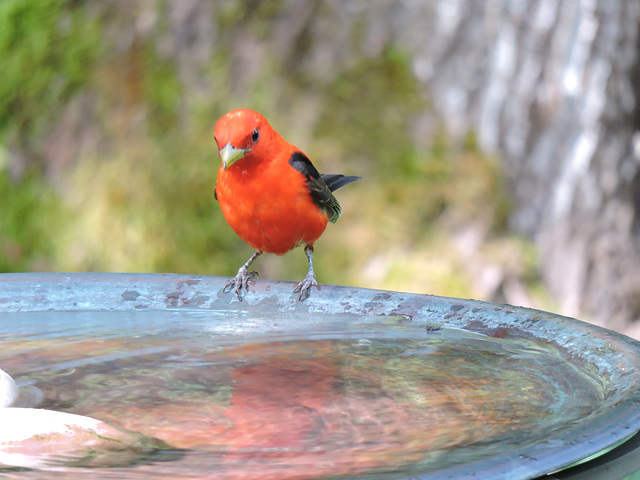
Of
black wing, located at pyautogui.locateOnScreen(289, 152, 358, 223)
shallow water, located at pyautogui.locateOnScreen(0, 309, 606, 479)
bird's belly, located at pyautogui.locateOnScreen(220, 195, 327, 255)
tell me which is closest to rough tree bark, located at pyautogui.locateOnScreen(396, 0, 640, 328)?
black wing, located at pyautogui.locateOnScreen(289, 152, 358, 223)

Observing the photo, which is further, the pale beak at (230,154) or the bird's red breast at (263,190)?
the bird's red breast at (263,190)

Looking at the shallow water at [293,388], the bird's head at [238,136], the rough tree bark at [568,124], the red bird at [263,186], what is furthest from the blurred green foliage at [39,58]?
the shallow water at [293,388]

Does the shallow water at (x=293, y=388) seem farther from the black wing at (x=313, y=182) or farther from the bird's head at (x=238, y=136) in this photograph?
the black wing at (x=313, y=182)

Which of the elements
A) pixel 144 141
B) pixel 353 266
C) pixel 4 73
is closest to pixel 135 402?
pixel 353 266

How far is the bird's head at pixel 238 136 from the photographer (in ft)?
9.23

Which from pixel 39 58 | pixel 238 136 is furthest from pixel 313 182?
pixel 39 58

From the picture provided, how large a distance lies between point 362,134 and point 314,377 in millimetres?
4002

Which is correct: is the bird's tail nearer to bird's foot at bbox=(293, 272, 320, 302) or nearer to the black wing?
the black wing

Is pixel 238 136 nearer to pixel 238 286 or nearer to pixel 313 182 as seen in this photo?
pixel 313 182

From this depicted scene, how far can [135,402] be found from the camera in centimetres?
178

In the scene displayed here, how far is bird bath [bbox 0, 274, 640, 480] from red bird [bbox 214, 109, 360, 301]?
0.57 m

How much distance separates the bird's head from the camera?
281 centimetres

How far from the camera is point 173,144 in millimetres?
5777

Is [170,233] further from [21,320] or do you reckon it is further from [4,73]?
[21,320]
